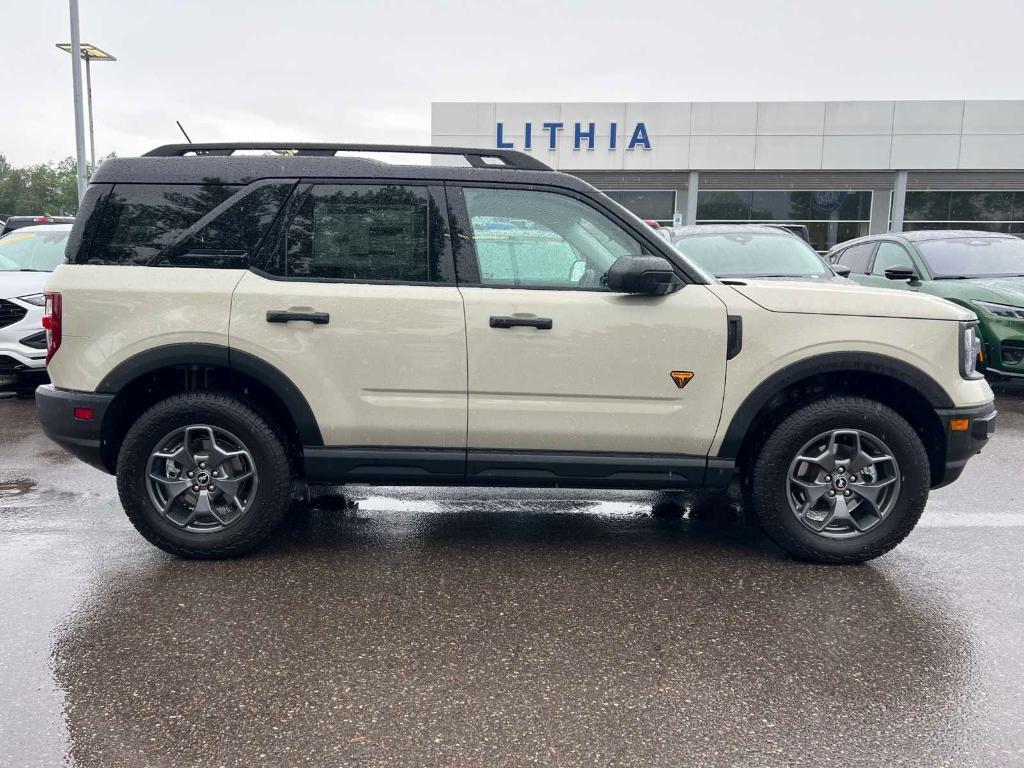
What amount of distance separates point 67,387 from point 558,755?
2934 millimetres

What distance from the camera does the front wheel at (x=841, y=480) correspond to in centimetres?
372

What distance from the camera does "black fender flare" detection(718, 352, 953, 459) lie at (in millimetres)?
3678

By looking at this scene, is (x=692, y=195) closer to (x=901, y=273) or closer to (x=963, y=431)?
(x=901, y=273)

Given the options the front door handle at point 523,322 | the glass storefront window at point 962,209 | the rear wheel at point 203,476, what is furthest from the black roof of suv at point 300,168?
the glass storefront window at point 962,209

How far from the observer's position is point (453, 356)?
3.68 metres

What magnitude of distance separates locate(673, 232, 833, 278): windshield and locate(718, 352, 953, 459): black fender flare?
3.49m

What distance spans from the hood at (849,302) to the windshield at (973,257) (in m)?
5.41

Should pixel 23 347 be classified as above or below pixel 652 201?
below

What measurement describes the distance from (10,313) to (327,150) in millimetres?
5385

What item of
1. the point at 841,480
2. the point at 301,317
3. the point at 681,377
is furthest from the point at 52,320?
the point at 841,480

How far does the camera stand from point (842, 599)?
138 inches

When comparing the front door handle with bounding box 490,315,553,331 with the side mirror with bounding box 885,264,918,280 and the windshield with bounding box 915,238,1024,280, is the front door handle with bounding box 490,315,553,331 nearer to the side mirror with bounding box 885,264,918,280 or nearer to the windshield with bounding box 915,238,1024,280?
the side mirror with bounding box 885,264,918,280

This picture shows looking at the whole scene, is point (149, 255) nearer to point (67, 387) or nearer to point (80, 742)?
point (67, 387)

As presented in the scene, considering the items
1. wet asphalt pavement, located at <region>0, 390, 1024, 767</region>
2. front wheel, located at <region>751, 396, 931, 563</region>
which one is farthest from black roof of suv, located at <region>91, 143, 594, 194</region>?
wet asphalt pavement, located at <region>0, 390, 1024, 767</region>
